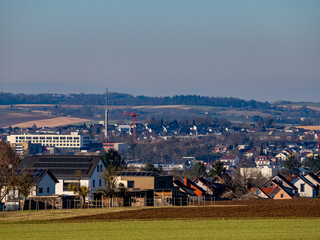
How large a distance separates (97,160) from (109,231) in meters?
41.5

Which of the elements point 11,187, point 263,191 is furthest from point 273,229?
point 263,191

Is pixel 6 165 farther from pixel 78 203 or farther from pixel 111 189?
pixel 111 189

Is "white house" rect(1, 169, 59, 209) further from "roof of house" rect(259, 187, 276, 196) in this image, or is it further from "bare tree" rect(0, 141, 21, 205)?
"roof of house" rect(259, 187, 276, 196)

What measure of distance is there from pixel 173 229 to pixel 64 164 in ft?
135

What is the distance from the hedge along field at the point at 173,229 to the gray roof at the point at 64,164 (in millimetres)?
31662

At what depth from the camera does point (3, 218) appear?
5859cm

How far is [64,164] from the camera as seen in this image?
86750 mm

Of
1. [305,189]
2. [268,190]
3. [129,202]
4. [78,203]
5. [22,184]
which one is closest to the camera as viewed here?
[22,184]

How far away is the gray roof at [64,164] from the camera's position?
84750 millimetres

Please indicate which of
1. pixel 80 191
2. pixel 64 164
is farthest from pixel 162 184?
pixel 80 191

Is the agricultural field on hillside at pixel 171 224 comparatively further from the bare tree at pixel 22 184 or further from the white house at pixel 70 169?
the white house at pixel 70 169

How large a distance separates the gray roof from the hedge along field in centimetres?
3166

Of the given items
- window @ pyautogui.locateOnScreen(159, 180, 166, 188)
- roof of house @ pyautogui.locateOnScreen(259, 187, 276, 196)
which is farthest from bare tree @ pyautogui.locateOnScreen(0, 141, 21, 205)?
roof of house @ pyautogui.locateOnScreen(259, 187, 276, 196)

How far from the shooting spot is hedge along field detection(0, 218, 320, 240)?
1693 inches
